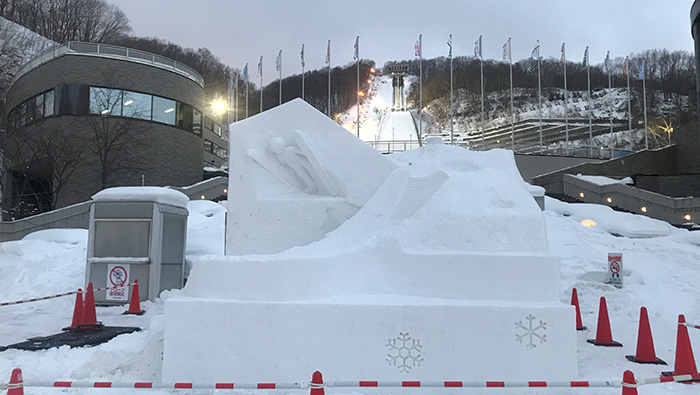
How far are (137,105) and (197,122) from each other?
450 centimetres

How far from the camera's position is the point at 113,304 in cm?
1021

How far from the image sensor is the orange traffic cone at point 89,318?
7863 millimetres

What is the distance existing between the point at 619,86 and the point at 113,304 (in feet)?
258

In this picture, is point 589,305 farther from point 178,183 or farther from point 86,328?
point 178,183

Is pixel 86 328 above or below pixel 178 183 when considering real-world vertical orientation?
below

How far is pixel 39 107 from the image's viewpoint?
84.1ft

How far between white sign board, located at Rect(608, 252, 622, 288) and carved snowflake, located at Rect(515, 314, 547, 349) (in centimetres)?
684

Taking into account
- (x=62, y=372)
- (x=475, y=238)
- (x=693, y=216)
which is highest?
(x=693, y=216)

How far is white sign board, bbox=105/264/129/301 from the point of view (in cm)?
1020

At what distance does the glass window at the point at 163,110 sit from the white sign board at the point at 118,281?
58.0ft

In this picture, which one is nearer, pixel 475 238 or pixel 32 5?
pixel 475 238

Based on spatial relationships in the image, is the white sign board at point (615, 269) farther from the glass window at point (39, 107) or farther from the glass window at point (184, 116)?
the glass window at point (39, 107)

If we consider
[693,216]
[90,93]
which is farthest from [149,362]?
[90,93]

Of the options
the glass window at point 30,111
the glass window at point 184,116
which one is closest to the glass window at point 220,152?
the glass window at point 184,116
